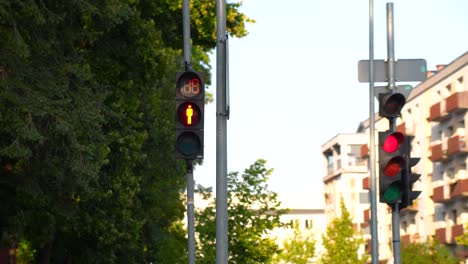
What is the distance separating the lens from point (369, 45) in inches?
1377

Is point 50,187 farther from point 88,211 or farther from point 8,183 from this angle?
point 88,211

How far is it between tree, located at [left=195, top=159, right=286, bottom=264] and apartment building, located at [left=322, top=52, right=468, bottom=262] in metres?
43.3

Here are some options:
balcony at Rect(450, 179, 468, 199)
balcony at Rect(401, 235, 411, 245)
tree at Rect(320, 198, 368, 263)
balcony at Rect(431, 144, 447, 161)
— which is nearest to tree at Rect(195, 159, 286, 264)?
balcony at Rect(450, 179, 468, 199)

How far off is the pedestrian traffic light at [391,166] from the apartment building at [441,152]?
229 ft

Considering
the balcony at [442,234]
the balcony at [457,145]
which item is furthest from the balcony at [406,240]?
the balcony at [457,145]

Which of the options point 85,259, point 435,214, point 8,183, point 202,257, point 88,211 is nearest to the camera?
point 8,183

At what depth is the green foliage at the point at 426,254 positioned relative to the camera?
86812 millimetres

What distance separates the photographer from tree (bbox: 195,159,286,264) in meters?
42.1

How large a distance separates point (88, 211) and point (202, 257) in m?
10.8

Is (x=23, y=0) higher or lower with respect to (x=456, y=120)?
lower

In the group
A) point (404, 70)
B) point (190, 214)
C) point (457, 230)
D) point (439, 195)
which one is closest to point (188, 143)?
point (190, 214)

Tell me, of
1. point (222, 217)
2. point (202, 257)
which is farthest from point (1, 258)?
point (222, 217)

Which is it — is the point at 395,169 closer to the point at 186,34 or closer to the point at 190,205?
the point at 190,205

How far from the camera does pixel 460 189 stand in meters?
92.7
